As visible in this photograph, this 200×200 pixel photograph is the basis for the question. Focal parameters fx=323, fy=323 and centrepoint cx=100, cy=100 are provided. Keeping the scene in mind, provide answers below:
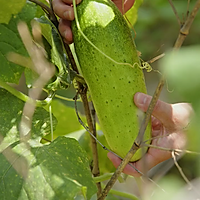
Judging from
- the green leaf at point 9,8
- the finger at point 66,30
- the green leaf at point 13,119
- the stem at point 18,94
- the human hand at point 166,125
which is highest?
the green leaf at point 9,8

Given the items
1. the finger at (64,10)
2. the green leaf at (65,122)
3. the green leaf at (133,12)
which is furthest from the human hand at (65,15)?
the green leaf at (65,122)

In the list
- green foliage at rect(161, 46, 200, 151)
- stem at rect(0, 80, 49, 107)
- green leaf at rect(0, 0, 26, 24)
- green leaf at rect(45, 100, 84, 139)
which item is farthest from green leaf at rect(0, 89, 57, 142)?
green foliage at rect(161, 46, 200, 151)

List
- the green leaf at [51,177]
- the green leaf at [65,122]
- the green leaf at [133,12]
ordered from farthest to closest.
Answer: the green leaf at [65,122], the green leaf at [133,12], the green leaf at [51,177]

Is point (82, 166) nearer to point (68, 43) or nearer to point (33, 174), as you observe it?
point (33, 174)

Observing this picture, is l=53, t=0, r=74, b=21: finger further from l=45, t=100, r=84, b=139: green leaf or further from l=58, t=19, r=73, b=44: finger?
l=45, t=100, r=84, b=139: green leaf

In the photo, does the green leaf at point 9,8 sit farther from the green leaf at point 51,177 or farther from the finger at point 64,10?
the green leaf at point 51,177

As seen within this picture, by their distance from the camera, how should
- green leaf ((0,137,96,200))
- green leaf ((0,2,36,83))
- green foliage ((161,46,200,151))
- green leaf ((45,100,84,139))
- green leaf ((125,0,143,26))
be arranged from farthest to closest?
green leaf ((45,100,84,139)) < green leaf ((125,0,143,26)) < green leaf ((0,2,36,83)) < green leaf ((0,137,96,200)) < green foliage ((161,46,200,151))

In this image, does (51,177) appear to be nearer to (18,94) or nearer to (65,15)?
(18,94)

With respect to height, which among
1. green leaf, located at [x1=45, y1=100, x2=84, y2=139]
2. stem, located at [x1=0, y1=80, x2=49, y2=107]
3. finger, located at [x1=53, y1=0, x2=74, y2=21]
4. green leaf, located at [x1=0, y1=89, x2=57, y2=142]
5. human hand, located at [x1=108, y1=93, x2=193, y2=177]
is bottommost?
green leaf, located at [x1=45, y1=100, x2=84, y2=139]
